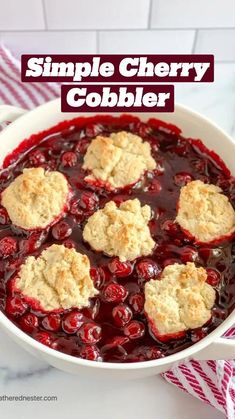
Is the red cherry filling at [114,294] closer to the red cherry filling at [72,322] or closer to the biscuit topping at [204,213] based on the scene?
the red cherry filling at [72,322]

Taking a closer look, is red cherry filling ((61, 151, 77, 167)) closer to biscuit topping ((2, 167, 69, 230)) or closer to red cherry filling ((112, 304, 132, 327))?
biscuit topping ((2, 167, 69, 230))

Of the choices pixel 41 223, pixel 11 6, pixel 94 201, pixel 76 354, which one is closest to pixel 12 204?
pixel 41 223

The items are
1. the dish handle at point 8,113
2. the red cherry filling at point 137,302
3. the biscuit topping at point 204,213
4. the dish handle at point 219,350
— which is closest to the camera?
the dish handle at point 219,350

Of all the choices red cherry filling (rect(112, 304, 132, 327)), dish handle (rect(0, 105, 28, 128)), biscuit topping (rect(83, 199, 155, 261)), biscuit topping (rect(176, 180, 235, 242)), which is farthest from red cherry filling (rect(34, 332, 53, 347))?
dish handle (rect(0, 105, 28, 128))

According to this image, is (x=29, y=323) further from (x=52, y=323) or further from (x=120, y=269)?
(x=120, y=269)

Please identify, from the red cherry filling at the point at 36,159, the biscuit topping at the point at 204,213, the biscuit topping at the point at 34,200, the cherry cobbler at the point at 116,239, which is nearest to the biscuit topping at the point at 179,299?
the cherry cobbler at the point at 116,239

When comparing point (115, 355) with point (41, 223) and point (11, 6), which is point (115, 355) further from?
point (11, 6)

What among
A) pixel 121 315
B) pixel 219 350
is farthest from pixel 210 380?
pixel 121 315
